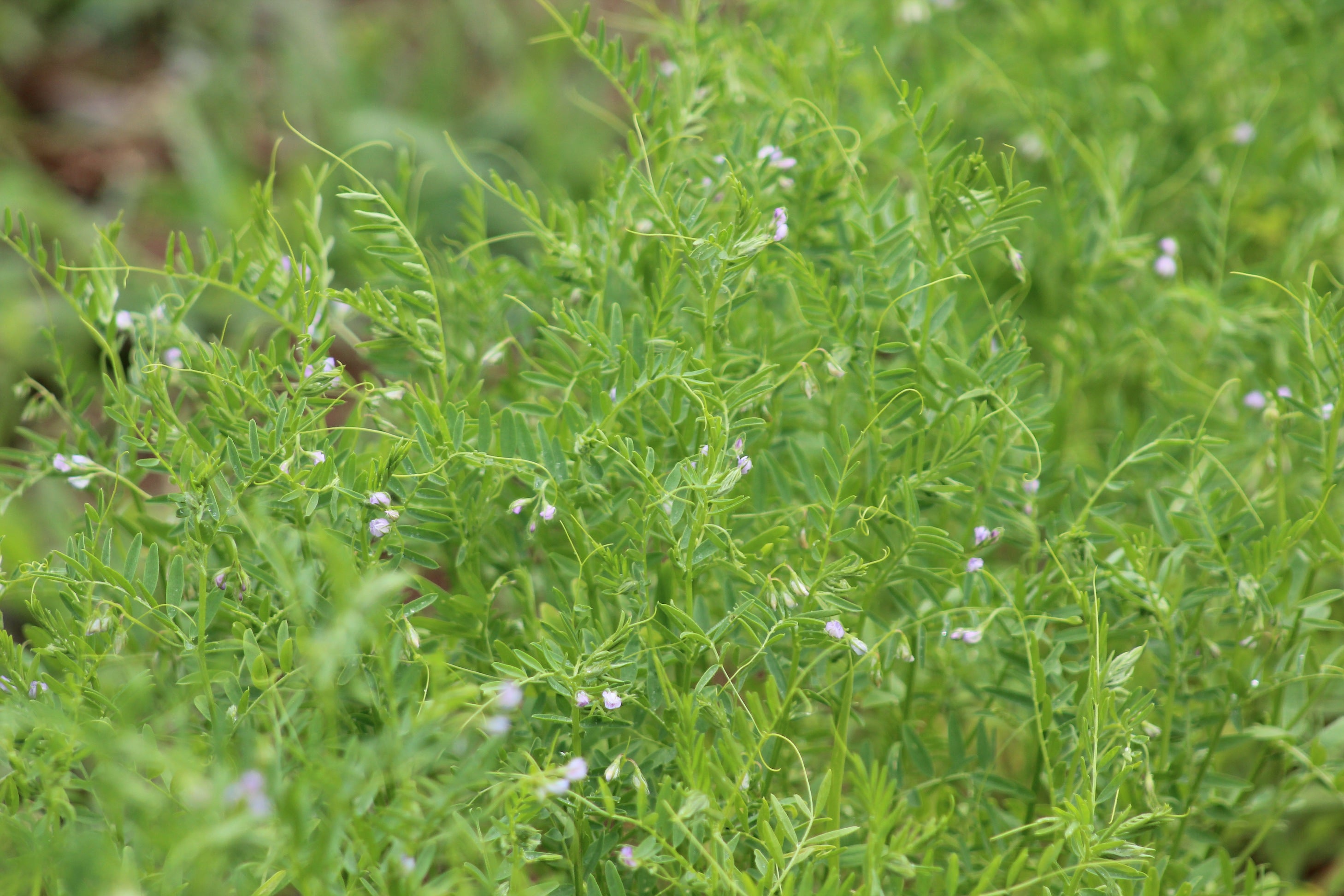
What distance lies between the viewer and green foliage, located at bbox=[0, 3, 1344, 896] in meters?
0.74

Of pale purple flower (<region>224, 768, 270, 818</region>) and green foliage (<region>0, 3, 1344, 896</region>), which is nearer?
pale purple flower (<region>224, 768, 270, 818</region>)

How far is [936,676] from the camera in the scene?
3.61 ft

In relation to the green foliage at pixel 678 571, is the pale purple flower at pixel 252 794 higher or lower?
higher

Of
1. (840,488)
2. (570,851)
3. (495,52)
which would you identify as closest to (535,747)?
(570,851)

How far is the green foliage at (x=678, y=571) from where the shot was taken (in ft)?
2.42

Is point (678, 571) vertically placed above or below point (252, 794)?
below

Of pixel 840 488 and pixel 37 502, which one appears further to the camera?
pixel 37 502

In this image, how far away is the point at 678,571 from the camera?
85 cm

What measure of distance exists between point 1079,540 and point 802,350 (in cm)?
33

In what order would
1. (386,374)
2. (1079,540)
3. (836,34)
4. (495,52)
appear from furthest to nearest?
(495,52) < (836,34) < (386,374) < (1079,540)

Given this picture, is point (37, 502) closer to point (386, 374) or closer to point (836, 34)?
Answer: point (386, 374)

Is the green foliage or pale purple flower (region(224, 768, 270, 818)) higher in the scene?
pale purple flower (region(224, 768, 270, 818))

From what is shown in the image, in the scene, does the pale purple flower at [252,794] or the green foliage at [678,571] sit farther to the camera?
the green foliage at [678,571]

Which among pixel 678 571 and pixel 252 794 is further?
pixel 678 571
